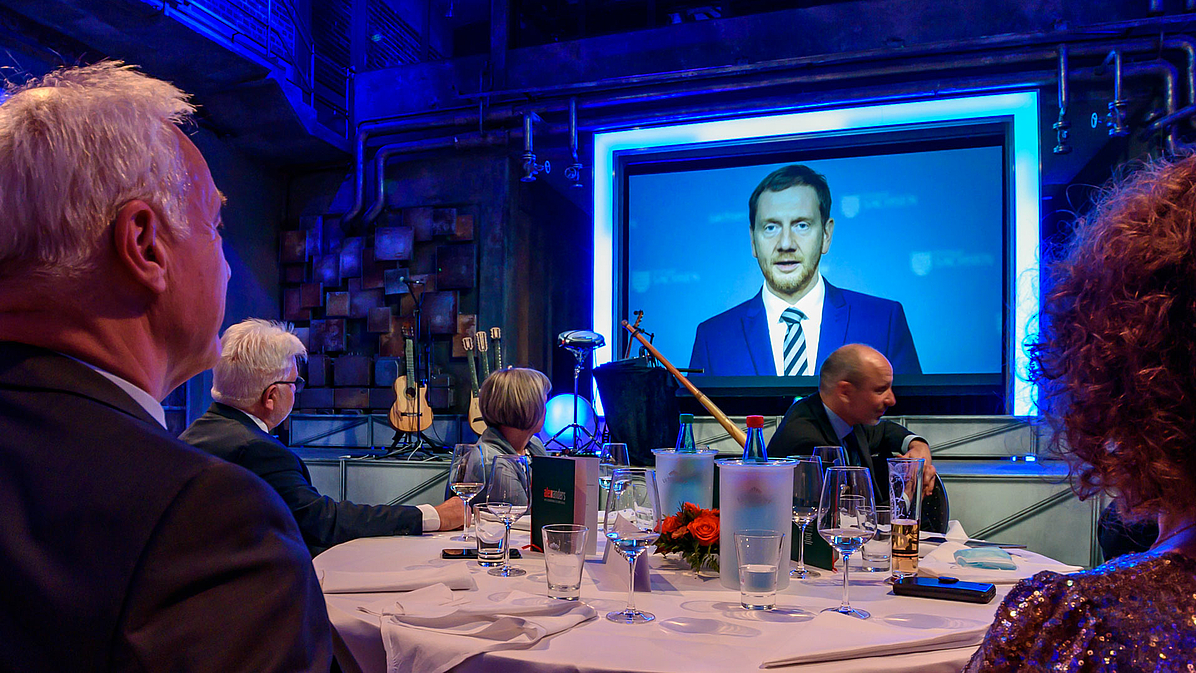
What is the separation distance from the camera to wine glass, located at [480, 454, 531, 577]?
1.79m

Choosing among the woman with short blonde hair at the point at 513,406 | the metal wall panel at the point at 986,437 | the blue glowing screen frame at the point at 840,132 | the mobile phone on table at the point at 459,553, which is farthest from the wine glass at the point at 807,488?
the metal wall panel at the point at 986,437

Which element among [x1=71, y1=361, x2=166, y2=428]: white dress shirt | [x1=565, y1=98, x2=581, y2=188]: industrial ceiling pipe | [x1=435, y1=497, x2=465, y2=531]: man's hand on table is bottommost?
[x1=435, y1=497, x2=465, y2=531]: man's hand on table

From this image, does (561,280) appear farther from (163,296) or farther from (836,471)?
(163,296)

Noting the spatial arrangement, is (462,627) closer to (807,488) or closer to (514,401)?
(807,488)

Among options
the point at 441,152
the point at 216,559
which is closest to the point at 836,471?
the point at 216,559

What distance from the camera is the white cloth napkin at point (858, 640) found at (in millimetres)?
1135

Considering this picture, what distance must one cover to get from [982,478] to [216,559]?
202 inches

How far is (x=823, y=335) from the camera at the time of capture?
6715mm

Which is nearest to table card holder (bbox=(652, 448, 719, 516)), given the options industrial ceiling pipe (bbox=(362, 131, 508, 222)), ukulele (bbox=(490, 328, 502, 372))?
ukulele (bbox=(490, 328, 502, 372))

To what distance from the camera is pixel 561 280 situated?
8.30m

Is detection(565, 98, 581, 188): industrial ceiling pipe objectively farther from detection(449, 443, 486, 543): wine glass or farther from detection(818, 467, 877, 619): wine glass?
detection(818, 467, 877, 619): wine glass

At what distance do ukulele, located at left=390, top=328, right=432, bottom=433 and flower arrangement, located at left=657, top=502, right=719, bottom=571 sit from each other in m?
5.49

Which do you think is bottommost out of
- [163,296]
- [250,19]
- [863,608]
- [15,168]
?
[863,608]

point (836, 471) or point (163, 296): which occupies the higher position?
point (163, 296)
